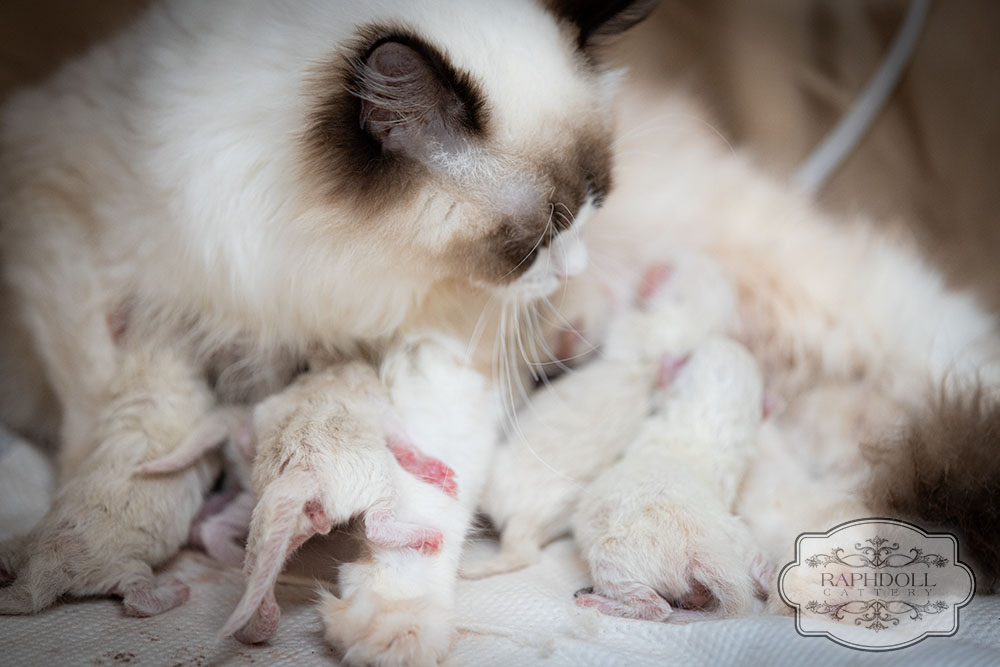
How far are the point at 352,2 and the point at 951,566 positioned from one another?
1076mm

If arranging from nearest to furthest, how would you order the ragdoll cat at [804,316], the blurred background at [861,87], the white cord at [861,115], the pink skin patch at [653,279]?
the ragdoll cat at [804,316] → the pink skin patch at [653,279] → the blurred background at [861,87] → the white cord at [861,115]

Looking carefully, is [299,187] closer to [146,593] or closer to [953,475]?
[146,593]

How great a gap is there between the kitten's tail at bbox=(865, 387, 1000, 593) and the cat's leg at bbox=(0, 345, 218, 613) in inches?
40.6

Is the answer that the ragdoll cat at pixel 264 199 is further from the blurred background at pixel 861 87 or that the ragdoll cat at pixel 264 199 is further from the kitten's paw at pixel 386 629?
the blurred background at pixel 861 87

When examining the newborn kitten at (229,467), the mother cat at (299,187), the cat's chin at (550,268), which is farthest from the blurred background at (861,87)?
the newborn kitten at (229,467)

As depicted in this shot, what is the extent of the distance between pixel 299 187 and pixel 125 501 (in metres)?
0.51

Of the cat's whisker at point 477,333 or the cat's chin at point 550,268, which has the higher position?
the cat's chin at point 550,268

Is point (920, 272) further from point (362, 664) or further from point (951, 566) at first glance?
point (362, 664)

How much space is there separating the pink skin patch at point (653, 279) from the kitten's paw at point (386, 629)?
32.1 inches

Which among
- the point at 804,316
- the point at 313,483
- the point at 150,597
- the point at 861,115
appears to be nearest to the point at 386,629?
the point at 313,483

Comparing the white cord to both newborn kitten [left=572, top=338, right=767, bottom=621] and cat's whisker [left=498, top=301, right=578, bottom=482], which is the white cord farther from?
cat's whisker [left=498, top=301, right=578, bottom=482]

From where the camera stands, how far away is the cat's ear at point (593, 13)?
1223 millimetres

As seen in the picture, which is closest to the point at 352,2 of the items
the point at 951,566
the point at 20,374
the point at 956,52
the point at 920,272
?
the point at 20,374

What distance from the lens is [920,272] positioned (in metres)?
1.61
